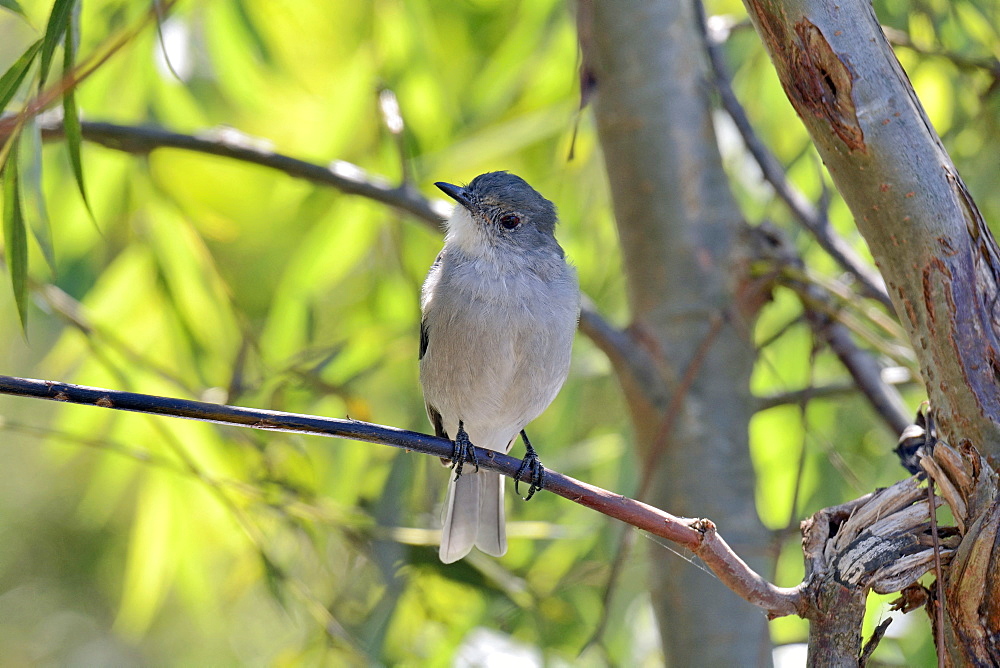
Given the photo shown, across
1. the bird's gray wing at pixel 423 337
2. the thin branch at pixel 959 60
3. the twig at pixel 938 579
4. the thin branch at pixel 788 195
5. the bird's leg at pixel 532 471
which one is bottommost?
the twig at pixel 938 579

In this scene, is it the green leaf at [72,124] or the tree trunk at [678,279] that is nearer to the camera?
the green leaf at [72,124]

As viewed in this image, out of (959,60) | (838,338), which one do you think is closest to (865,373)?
(838,338)

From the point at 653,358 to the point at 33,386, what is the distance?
1.84 meters

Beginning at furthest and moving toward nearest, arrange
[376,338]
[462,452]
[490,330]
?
1. [376,338]
2. [490,330]
3. [462,452]

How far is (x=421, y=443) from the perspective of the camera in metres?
1.51

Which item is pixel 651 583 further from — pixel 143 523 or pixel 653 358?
pixel 143 523

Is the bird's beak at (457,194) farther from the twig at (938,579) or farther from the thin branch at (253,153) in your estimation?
the twig at (938,579)

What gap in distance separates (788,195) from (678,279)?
0.41 metres

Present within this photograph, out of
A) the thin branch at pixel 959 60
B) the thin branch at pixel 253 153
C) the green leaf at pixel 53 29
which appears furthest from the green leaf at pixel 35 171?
the thin branch at pixel 959 60

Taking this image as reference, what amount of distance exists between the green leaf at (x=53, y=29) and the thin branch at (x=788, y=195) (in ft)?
5.30

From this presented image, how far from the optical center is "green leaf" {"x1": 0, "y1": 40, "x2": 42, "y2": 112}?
158 centimetres

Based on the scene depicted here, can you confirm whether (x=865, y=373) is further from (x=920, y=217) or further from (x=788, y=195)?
(x=920, y=217)

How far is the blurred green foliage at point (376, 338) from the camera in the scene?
292 centimetres

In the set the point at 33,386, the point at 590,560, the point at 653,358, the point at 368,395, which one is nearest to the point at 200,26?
the point at 368,395
